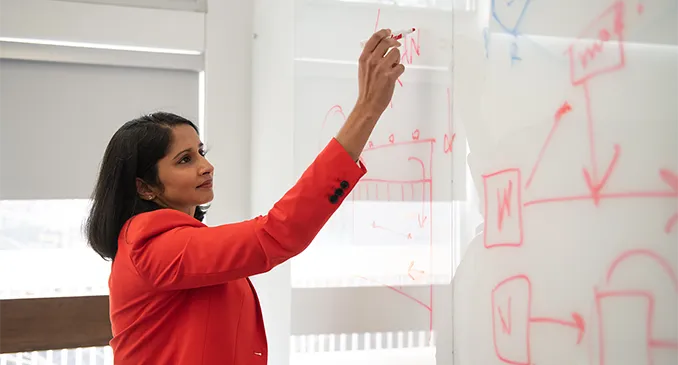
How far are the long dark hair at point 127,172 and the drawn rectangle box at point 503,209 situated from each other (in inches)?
20.7

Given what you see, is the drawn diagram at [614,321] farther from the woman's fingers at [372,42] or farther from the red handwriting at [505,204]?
the woman's fingers at [372,42]

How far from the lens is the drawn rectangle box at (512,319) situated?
71 cm

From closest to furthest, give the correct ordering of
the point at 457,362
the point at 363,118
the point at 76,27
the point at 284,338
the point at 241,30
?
the point at 363,118 < the point at 457,362 < the point at 284,338 < the point at 76,27 < the point at 241,30

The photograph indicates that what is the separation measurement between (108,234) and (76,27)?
147 centimetres

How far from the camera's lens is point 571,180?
2.04 feet

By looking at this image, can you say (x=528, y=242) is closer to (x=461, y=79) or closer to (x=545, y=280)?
(x=545, y=280)

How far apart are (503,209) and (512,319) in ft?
0.44

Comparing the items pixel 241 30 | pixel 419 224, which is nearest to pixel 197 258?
pixel 419 224

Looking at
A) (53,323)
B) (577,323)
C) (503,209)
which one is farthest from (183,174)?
(53,323)

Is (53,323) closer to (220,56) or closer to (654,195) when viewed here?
(220,56)

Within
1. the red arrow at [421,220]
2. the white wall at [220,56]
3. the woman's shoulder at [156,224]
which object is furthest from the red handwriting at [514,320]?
the white wall at [220,56]

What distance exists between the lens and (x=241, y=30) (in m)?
2.36

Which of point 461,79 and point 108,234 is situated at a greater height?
point 461,79

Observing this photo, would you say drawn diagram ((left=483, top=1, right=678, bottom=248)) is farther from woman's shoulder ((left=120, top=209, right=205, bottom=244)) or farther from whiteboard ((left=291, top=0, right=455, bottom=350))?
woman's shoulder ((left=120, top=209, right=205, bottom=244))
